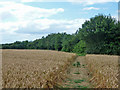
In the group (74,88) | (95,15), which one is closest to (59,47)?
(95,15)

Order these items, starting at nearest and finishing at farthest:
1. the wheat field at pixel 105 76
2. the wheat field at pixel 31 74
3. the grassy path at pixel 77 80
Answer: the wheat field at pixel 31 74
the wheat field at pixel 105 76
the grassy path at pixel 77 80

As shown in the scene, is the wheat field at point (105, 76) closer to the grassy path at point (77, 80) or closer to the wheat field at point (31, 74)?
the grassy path at point (77, 80)

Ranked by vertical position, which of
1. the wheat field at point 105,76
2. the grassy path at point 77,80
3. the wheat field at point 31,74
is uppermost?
the wheat field at point 31,74

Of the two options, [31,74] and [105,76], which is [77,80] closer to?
[105,76]

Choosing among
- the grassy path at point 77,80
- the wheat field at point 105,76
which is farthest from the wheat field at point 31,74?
the wheat field at point 105,76

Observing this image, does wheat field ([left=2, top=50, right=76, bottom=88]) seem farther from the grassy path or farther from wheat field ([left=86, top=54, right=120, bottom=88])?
wheat field ([left=86, top=54, right=120, bottom=88])

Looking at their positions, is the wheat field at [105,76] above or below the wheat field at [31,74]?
below

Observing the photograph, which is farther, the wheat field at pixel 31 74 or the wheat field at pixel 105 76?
the wheat field at pixel 105 76

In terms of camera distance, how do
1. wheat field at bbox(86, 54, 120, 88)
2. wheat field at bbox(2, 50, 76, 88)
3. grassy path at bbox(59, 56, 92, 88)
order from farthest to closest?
grassy path at bbox(59, 56, 92, 88), wheat field at bbox(86, 54, 120, 88), wheat field at bbox(2, 50, 76, 88)

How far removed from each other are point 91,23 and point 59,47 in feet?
136

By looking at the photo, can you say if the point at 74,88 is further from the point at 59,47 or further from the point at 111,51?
the point at 59,47

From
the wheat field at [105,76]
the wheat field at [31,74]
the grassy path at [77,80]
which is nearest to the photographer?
the wheat field at [31,74]

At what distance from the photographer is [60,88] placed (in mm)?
9031

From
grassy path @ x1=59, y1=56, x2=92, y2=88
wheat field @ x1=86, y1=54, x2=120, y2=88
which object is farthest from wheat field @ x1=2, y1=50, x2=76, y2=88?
wheat field @ x1=86, y1=54, x2=120, y2=88
